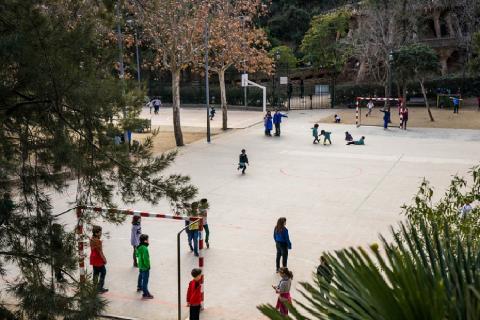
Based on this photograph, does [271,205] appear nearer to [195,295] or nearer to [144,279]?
[144,279]

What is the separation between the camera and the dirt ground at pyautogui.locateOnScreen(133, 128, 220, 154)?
27766 mm

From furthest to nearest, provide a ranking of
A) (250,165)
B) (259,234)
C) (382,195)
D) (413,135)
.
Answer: (413,135) → (250,165) → (382,195) → (259,234)

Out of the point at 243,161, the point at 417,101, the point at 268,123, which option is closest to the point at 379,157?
the point at 243,161

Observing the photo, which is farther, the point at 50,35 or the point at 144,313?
the point at 144,313

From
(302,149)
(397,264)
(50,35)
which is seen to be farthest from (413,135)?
(397,264)

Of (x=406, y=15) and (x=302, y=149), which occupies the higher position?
(x=406, y=15)

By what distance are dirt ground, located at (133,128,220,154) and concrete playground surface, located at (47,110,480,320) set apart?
118 centimetres

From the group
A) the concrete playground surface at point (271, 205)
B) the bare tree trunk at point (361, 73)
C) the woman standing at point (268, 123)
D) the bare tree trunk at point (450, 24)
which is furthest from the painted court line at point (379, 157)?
the bare tree trunk at point (450, 24)

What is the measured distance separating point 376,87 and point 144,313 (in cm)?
4090

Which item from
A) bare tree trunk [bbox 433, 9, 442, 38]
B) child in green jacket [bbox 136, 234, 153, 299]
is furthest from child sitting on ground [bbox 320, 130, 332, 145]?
bare tree trunk [bbox 433, 9, 442, 38]

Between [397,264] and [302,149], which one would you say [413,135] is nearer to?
[302,149]

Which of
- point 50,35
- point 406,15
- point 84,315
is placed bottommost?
point 84,315

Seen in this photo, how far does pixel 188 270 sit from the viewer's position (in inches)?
488

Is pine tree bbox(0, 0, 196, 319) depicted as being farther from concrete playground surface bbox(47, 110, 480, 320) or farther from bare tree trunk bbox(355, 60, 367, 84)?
bare tree trunk bbox(355, 60, 367, 84)
